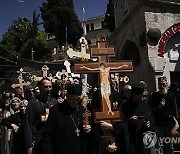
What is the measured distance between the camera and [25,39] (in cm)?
4216

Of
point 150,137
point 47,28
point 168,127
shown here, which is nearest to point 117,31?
point 168,127

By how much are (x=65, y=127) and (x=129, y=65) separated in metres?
1.68

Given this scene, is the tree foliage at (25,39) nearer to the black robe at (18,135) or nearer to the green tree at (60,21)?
the green tree at (60,21)

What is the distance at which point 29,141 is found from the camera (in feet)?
16.2

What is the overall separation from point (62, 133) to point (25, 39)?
1547 inches

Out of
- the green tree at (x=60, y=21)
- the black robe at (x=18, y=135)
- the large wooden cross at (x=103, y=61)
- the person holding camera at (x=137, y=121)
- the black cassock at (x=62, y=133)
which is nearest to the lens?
the black cassock at (x=62, y=133)

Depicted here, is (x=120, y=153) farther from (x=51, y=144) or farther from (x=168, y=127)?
(x=168, y=127)

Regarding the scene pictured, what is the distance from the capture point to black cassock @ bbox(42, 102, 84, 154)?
4168 mm

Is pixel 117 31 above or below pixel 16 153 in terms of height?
above

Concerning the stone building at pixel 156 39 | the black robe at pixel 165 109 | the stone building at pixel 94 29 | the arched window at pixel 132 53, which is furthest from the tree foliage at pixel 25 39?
the black robe at pixel 165 109

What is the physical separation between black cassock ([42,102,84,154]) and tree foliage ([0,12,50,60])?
35.5 meters

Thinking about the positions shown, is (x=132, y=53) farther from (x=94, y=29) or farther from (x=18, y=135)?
(x=94, y=29)

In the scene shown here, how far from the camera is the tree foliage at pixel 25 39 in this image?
→ 39.3m

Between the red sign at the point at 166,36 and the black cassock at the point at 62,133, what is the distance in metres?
8.00
